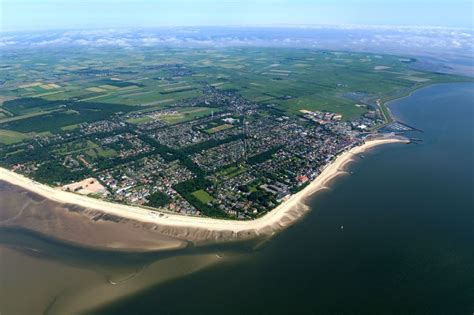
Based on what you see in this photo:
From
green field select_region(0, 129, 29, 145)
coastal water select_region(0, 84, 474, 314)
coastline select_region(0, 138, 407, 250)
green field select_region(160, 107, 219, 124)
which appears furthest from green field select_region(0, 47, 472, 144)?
coastal water select_region(0, 84, 474, 314)

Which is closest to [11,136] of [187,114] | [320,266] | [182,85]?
[187,114]

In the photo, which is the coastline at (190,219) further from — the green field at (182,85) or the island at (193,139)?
the green field at (182,85)

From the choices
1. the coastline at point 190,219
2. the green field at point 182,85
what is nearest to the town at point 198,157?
the coastline at point 190,219

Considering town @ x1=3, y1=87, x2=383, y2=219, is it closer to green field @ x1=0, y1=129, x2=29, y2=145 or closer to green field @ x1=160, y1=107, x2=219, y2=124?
green field @ x1=160, y1=107, x2=219, y2=124

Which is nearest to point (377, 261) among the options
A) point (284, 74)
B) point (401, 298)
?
point (401, 298)

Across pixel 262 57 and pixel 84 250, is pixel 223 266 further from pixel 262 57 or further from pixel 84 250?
pixel 262 57

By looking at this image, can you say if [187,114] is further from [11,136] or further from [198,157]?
[11,136]
